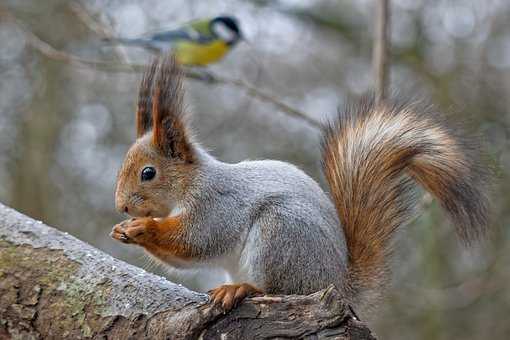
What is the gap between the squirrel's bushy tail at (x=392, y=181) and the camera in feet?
5.98

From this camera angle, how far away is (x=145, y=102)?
1.93 meters

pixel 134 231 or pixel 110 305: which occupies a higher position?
pixel 134 231

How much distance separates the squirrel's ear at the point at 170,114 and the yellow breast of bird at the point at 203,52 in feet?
6.36

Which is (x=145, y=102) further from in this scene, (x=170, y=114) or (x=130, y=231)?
(x=130, y=231)

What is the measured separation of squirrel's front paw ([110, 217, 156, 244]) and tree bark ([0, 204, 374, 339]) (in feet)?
0.20

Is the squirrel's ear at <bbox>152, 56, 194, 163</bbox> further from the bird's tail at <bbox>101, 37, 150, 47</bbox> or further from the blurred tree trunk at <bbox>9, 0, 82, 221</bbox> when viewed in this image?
the blurred tree trunk at <bbox>9, 0, 82, 221</bbox>

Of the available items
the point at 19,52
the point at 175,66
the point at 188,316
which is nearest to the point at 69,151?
the point at 19,52

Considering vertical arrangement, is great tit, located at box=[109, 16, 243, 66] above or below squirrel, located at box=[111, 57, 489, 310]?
above

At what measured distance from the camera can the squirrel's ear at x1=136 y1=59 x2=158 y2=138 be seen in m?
1.82

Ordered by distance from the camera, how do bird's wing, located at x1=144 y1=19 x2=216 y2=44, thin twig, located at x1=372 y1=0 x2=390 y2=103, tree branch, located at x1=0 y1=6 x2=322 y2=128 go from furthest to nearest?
bird's wing, located at x1=144 y1=19 x2=216 y2=44
tree branch, located at x1=0 y1=6 x2=322 y2=128
thin twig, located at x1=372 y1=0 x2=390 y2=103

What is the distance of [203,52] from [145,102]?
2.03 metres

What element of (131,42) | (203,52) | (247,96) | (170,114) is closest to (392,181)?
(170,114)

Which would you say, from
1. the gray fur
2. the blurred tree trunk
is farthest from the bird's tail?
the blurred tree trunk

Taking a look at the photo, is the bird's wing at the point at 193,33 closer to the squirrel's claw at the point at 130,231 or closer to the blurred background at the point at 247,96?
the blurred background at the point at 247,96
